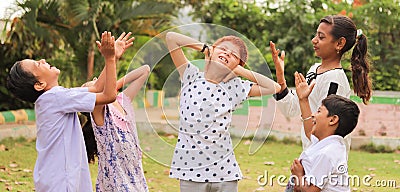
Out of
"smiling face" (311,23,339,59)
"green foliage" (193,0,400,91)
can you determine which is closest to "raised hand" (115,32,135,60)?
"smiling face" (311,23,339,59)

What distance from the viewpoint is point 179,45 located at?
10.9ft

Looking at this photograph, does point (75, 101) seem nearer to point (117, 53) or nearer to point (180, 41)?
point (117, 53)

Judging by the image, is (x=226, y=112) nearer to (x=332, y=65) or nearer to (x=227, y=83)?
(x=227, y=83)

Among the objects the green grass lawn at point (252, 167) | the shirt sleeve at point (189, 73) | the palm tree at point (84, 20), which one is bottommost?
the green grass lawn at point (252, 167)

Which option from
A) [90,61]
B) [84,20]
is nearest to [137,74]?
[84,20]

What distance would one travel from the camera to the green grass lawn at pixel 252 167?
6113 mm

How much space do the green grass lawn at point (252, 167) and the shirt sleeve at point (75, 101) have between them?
2.04 meters

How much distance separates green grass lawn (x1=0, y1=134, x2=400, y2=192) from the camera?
6113 millimetres

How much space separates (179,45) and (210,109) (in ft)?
1.13

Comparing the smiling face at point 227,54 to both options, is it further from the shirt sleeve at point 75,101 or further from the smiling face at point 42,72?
the smiling face at point 42,72

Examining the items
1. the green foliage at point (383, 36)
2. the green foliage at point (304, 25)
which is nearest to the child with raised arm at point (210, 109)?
the green foliage at point (304, 25)

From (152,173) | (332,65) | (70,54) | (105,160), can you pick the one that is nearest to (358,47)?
(332,65)

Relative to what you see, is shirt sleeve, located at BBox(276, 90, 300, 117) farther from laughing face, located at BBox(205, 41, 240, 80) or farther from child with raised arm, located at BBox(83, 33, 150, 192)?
child with raised arm, located at BBox(83, 33, 150, 192)

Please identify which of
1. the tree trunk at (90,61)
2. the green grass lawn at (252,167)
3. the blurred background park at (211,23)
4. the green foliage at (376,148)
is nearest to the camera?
the green grass lawn at (252,167)
